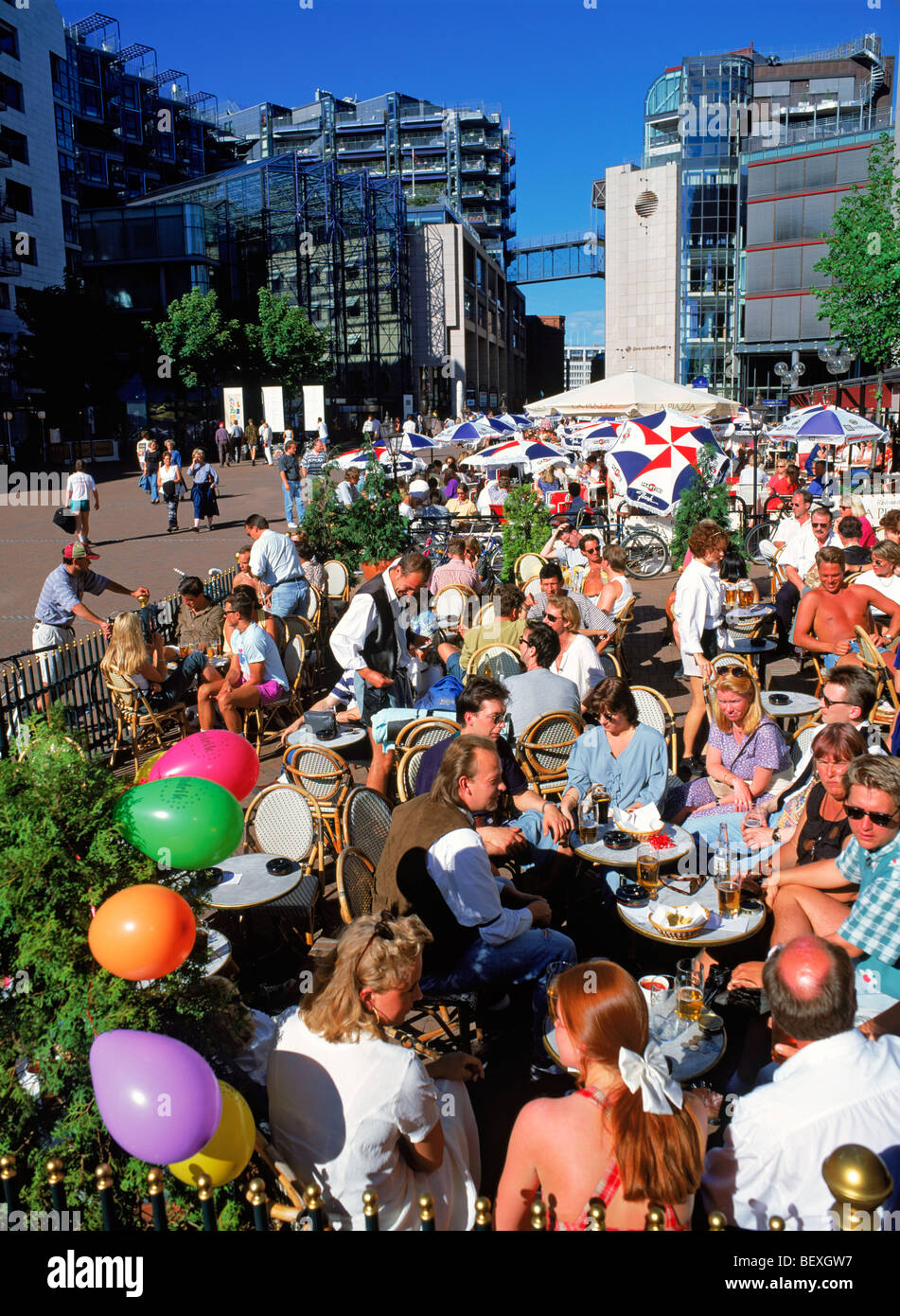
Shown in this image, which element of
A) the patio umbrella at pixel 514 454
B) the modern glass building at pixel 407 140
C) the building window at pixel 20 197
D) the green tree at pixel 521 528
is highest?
the modern glass building at pixel 407 140

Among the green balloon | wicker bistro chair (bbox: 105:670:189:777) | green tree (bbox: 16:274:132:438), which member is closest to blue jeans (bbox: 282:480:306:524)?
wicker bistro chair (bbox: 105:670:189:777)

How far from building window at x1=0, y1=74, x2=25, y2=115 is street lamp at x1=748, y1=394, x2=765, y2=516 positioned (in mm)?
36400

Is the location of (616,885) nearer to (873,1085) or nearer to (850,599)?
(873,1085)

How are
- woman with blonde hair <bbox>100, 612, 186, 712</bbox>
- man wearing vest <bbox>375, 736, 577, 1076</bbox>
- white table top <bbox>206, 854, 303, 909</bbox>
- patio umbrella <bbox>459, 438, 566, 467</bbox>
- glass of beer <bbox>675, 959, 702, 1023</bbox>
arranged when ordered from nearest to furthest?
1. glass of beer <bbox>675, 959, 702, 1023</bbox>
2. man wearing vest <bbox>375, 736, 577, 1076</bbox>
3. white table top <bbox>206, 854, 303, 909</bbox>
4. woman with blonde hair <bbox>100, 612, 186, 712</bbox>
5. patio umbrella <bbox>459, 438, 566, 467</bbox>

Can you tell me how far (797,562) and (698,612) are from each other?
3.50 metres

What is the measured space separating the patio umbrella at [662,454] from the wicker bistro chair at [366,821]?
843 centimetres

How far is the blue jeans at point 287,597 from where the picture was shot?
9.58 metres

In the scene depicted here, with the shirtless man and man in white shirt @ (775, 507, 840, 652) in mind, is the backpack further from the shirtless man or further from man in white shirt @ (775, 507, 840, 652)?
→ man in white shirt @ (775, 507, 840, 652)

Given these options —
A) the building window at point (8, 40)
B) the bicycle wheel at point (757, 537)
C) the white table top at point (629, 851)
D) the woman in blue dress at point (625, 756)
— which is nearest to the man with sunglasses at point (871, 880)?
the white table top at point (629, 851)

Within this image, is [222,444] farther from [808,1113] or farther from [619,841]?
[808,1113]

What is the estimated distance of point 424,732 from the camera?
615cm

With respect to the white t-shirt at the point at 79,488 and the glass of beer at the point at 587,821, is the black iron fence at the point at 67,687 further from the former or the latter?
the white t-shirt at the point at 79,488

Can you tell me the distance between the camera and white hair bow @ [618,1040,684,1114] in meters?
2.33

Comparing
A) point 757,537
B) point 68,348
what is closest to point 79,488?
point 757,537
